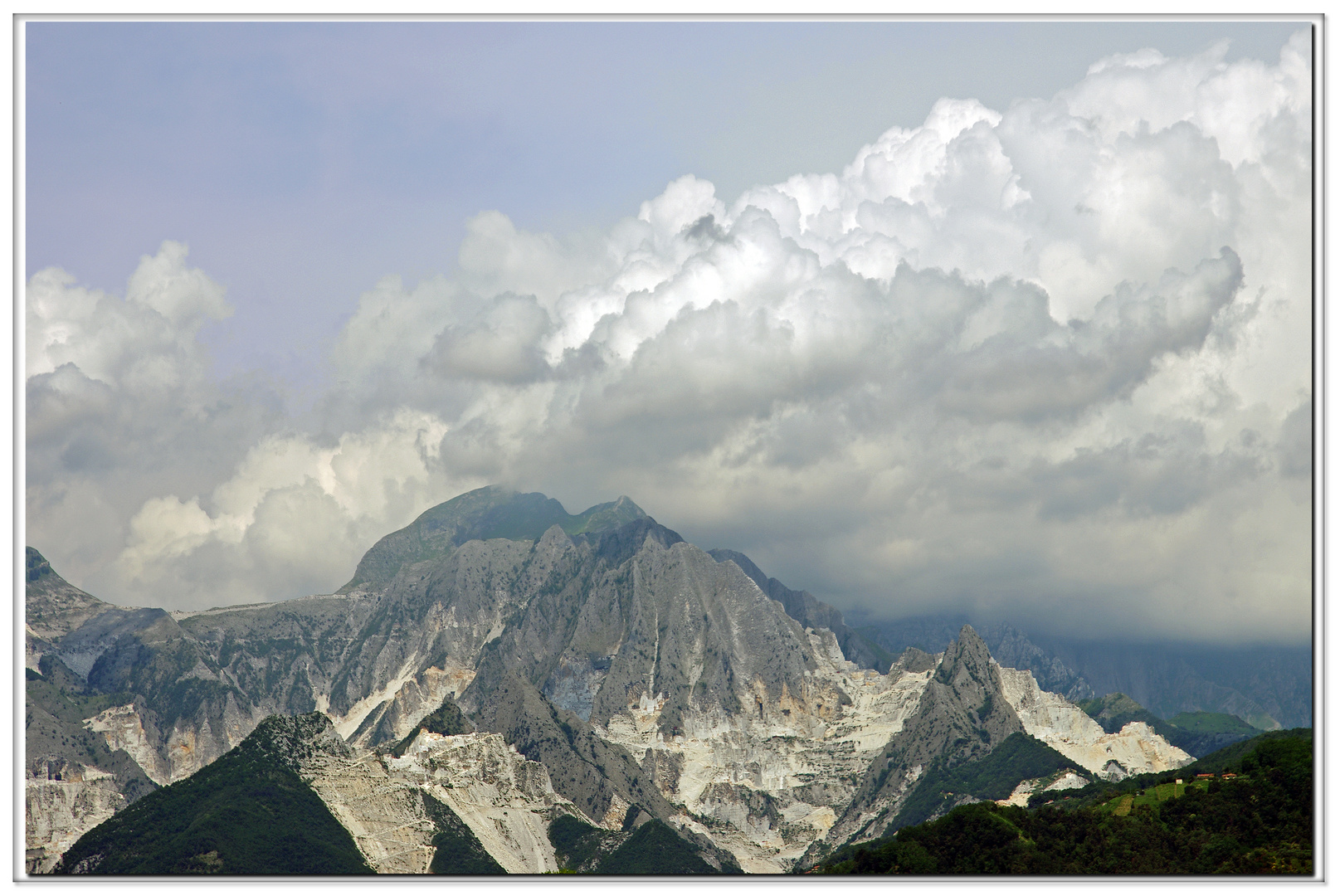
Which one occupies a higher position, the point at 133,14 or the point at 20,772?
the point at 133,14

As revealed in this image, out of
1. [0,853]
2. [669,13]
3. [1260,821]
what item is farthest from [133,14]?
[1260,821]

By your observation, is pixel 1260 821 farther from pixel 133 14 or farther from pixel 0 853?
pixel 133 14

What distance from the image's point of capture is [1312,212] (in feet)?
372

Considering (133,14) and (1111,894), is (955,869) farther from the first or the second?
Answer: (133,14)

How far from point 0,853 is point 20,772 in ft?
25.7

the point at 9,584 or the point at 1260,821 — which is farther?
the point at 1260,821

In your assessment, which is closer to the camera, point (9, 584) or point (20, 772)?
point (9, 584)

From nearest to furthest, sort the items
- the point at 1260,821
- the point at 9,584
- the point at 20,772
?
the point at 9,584 → the point at 20,772 → the point at 1260,821

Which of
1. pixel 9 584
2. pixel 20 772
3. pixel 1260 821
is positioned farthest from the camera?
pixel 1260 821

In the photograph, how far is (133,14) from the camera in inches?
4395
